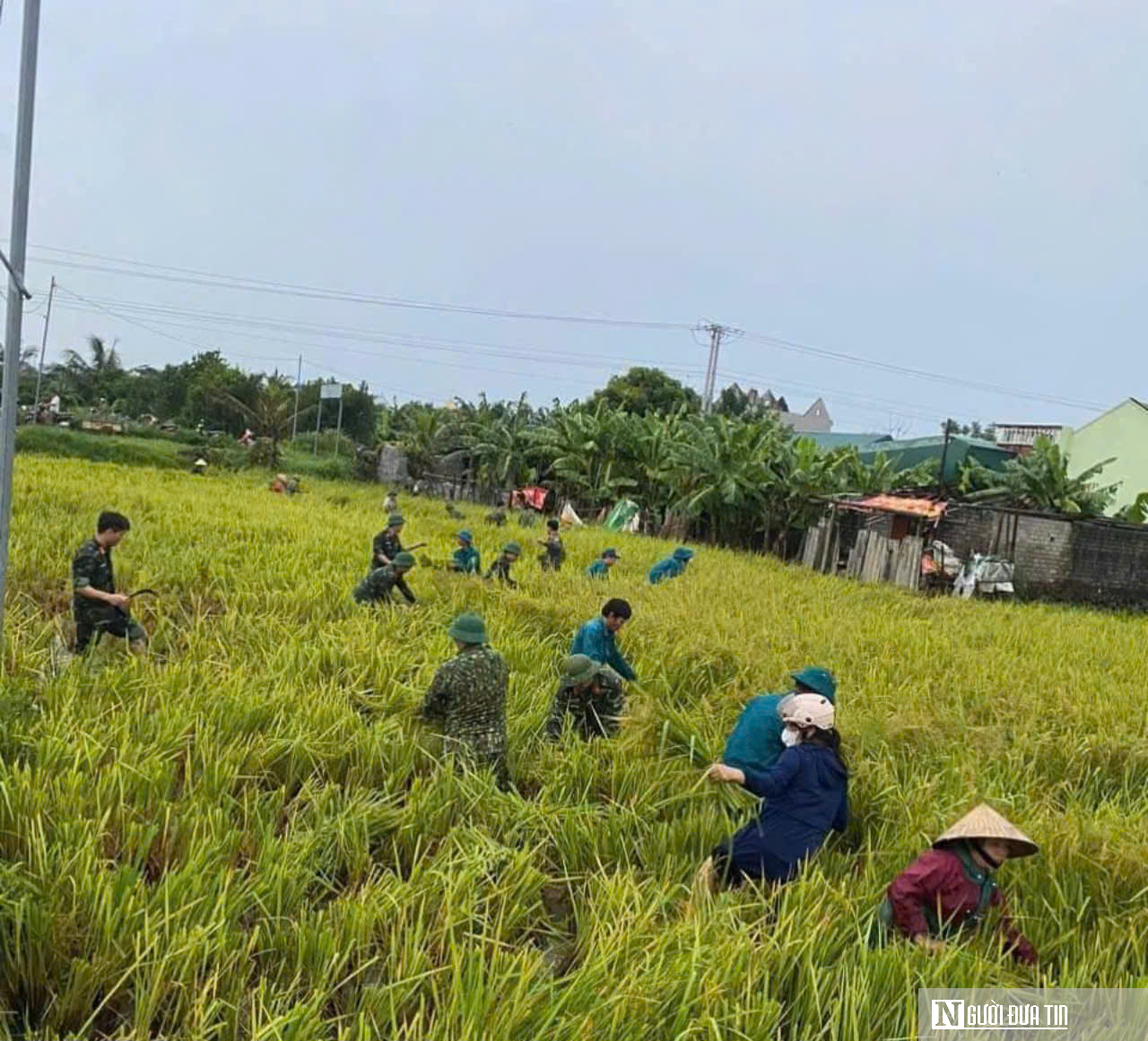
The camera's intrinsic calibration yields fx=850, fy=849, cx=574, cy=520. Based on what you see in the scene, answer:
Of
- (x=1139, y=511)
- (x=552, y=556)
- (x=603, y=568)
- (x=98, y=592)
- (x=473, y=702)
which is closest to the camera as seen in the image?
(x=473, y=702)

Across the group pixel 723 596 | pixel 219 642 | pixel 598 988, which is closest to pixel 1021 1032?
pixel 598 988

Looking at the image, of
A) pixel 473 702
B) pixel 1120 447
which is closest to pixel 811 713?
pixel 473 702

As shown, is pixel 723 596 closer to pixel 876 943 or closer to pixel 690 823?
pixel 690 823

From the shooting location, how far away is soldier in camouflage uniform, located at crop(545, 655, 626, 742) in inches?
176

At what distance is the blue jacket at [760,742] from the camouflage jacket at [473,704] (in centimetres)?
104

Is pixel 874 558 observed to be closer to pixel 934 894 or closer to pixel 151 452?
pixel 934 894

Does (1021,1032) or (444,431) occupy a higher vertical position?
(444,431)

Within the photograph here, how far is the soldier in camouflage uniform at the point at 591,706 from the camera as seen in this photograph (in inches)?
176

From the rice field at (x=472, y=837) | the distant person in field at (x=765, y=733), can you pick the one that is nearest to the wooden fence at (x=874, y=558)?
the rice field at (x=472, y=837)

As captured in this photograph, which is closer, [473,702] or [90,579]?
[473,702]

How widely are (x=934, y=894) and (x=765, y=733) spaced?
104cm

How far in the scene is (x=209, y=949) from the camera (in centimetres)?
222

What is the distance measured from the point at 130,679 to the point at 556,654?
278cm

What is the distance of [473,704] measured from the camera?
3.84m
